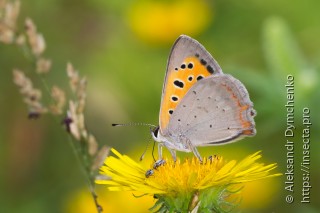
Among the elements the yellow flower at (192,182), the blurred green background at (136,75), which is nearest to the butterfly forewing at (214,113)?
the yellow flower at (192,182)

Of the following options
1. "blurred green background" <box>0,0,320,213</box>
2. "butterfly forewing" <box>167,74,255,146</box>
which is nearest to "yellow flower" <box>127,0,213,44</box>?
"blurred green background" <box>0,0,320,213</box>

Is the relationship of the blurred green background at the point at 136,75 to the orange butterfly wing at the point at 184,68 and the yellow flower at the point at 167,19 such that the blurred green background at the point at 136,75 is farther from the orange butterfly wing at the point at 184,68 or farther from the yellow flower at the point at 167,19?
the orange butterfly wing at the point at 184,68

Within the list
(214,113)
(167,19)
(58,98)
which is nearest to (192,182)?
(214,113)

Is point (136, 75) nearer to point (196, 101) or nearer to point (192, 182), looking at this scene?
point (196, 101)

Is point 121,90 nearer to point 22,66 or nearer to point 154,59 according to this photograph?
point 154,59

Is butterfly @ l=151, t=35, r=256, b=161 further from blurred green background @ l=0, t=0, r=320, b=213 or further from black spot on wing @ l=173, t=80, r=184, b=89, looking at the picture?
blurred green background @ l=0, t=0, r=320, b=213

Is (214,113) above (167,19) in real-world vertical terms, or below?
below
